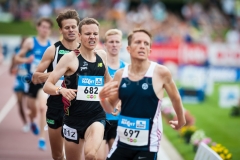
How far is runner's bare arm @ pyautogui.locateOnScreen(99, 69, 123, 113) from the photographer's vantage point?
6.70 m

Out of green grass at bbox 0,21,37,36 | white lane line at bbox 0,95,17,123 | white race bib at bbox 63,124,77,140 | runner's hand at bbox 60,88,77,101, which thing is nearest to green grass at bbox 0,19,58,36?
green grass at bbox 0,21,37,36

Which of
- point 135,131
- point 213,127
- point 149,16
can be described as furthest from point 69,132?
point 149,16

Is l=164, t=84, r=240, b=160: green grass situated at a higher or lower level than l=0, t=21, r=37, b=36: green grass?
lower

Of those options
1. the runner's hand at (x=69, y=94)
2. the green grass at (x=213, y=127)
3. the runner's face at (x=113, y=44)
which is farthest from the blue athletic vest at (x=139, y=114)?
the green grass at (x=213, y=127)

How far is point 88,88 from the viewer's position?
7988 mm

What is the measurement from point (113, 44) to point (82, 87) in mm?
1998

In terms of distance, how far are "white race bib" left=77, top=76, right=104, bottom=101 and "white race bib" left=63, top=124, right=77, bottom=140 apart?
45 centimetres

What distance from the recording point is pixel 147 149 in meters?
6.78

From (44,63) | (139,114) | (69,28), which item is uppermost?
(69,28)

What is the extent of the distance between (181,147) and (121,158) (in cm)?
671

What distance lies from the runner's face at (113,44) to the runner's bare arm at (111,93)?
2.87 meters

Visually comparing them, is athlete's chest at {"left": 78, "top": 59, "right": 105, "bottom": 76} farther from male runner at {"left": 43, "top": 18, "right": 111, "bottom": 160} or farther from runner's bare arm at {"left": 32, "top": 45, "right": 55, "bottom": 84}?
runner's bare arm at {"left": 32, "top": 45, "right": 55, "bottom": 84}

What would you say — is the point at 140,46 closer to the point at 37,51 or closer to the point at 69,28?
the point at 69,28

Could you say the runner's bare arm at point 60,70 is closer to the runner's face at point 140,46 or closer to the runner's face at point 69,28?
the runner's face at point 69,28
